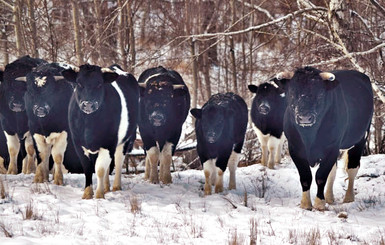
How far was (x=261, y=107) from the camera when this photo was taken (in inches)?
485

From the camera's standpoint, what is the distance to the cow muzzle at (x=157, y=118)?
1012 centimetres

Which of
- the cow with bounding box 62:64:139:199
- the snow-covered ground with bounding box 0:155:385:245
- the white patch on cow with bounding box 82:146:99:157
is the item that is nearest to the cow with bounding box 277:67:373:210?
the snow-covered ground with bounding box 0:155:385:245

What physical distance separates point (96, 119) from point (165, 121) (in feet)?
6.22

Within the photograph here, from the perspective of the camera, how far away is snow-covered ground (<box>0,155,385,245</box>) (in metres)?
6.34

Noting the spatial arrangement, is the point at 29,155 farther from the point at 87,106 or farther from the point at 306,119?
the point at 306,119

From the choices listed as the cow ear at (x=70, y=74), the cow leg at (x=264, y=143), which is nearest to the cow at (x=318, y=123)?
the cow ear at (x=70, y=74)

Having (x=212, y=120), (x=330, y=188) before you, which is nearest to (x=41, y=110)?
(x=212, y=120)

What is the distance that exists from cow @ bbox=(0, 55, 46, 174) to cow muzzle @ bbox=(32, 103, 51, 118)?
3.29 ft

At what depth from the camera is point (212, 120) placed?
33.4 ft

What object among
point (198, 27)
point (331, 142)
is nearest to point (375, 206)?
point (331, 142)

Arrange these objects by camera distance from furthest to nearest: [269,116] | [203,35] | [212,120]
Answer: [203,35] < [269,116] < [212,120]

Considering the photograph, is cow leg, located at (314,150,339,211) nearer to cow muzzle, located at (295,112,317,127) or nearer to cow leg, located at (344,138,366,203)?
cow muzzle, located at (295,112,317,127)

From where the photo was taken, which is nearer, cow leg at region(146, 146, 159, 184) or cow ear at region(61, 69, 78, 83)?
cow ear at region(61, 69, 78, 83)

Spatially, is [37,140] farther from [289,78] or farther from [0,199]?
[289,78]
